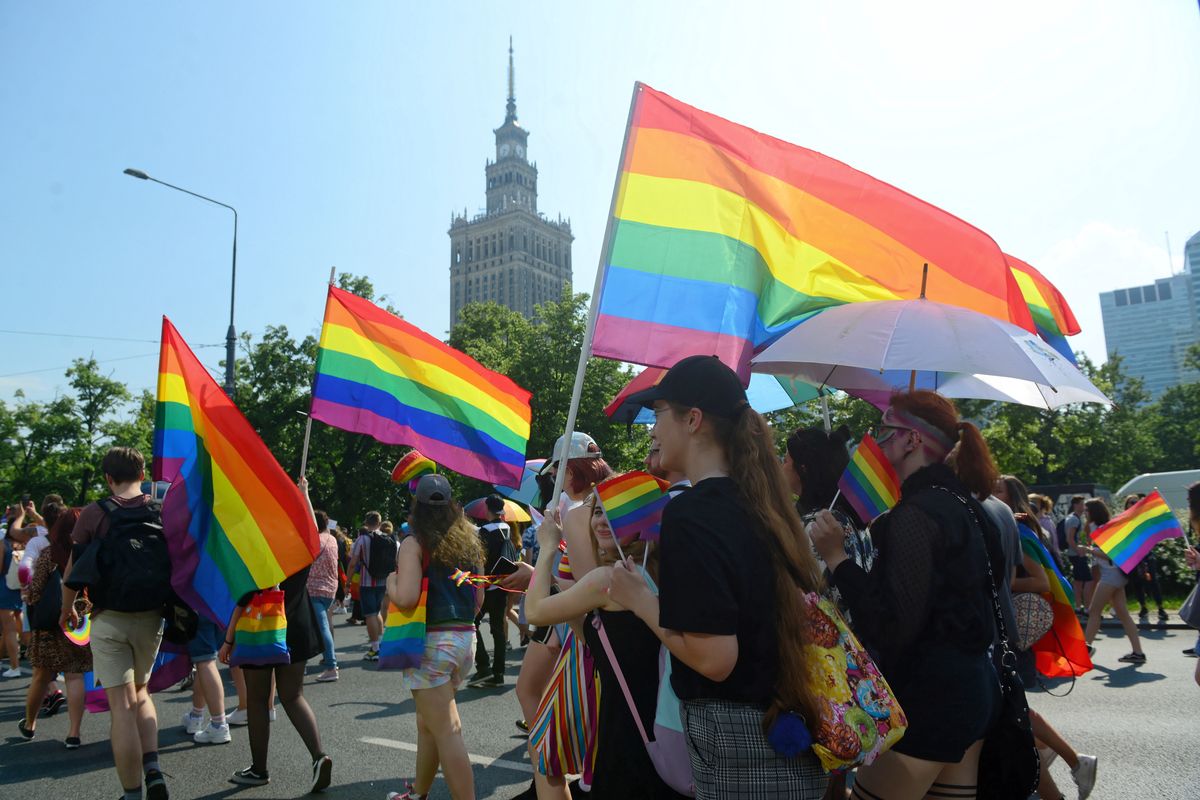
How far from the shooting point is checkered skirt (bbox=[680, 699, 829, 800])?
2.11 metres

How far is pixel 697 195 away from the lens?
13.8 feet

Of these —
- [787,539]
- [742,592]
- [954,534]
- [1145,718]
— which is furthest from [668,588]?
[1145,718]

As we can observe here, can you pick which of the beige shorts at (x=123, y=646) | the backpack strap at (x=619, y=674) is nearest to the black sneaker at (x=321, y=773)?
the beige shorts at (x=123, y=646)

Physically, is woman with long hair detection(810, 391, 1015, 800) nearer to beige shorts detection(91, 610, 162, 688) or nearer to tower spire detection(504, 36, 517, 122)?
beige shorts detection(91, 610, 162, 688)

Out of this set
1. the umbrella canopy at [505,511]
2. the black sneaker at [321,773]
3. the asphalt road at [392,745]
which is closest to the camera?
the black sneaker at [321,773]

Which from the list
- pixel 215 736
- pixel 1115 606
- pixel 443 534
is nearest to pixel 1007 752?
pixel 443 534

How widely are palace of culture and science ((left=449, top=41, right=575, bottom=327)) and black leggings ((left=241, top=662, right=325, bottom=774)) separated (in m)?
103

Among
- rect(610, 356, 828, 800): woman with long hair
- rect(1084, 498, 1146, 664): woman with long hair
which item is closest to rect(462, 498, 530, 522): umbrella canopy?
rect(610, 356, 828, 800): woman with long hair

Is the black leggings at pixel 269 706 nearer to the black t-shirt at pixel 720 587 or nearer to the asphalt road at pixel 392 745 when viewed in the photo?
the asphalt road at pixel 392 745

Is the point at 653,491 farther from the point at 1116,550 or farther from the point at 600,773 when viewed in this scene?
the point at 1116,550

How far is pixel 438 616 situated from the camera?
478 cm

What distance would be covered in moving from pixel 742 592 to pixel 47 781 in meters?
5.90

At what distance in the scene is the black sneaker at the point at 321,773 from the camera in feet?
17.5

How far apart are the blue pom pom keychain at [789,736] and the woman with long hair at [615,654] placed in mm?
585
